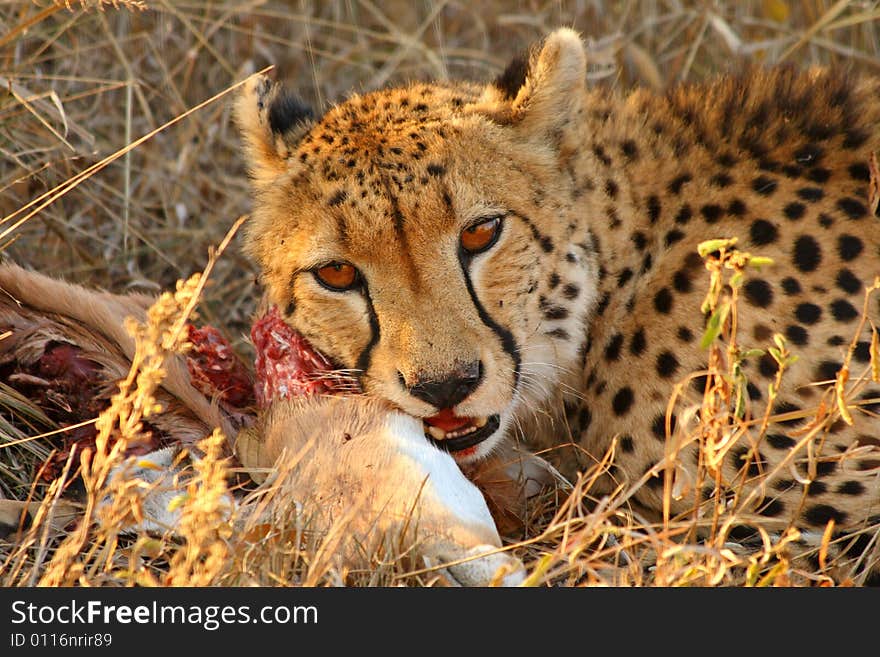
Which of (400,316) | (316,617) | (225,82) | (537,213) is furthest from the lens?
(225,82)

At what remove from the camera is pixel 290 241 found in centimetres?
317

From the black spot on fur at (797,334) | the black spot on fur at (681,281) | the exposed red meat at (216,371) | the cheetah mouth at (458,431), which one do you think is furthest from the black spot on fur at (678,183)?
the exposed red meat at (216,371)

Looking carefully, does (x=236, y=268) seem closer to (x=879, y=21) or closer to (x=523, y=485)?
(x=523, y=485)

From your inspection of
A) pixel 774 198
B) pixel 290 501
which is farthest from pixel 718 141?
pixel 290 501

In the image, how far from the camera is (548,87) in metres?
3.16

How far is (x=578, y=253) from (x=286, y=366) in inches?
32.0

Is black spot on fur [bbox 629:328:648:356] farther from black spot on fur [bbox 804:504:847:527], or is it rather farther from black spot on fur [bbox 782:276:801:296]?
black spot on fur [bbox 804:504:847:527]

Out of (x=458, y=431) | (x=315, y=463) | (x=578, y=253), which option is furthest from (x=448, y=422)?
(x=578, y=253)

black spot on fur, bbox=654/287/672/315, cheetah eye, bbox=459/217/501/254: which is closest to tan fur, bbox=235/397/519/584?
cheetah eye, bbox=459/217/501/254

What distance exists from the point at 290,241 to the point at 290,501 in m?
0.77

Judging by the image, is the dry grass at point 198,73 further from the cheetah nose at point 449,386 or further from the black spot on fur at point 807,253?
the black spot on fur at point 807,253

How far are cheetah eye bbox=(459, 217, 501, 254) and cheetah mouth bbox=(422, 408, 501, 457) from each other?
0.41m

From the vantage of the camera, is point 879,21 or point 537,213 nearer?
point 537,213

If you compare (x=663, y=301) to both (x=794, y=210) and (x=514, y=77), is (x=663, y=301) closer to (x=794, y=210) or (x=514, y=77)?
(x=794, y=210)
